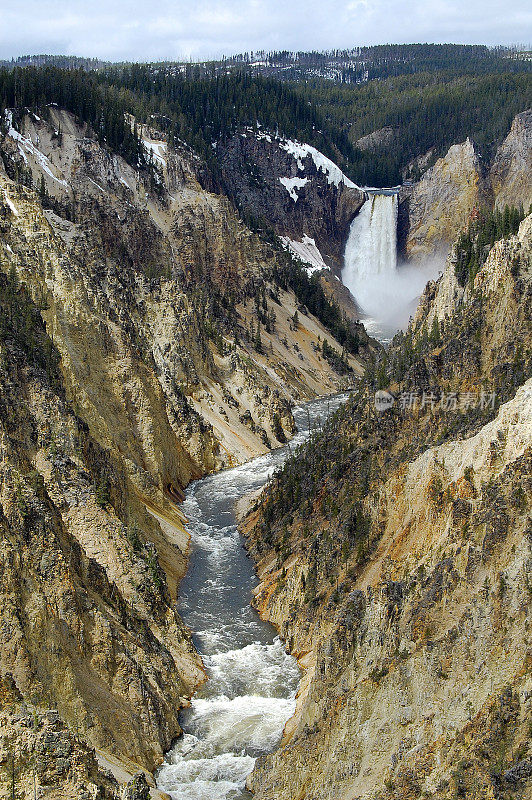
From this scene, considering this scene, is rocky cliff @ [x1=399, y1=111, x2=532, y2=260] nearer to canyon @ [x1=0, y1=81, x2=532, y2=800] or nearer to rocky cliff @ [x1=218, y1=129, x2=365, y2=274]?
rocky cliff @ [x1=218, y1=129, x2=365, y2=274]

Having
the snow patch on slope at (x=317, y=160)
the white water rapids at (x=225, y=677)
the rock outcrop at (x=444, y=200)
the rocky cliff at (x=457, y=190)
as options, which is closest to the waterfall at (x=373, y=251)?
the rocky cliff at (x=457, y=190)

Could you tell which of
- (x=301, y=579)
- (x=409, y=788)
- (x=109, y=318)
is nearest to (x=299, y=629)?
(x=301, y=579)

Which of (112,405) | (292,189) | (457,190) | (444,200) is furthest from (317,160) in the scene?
(112,405)

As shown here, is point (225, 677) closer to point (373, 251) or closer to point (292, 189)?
point (292, 189)

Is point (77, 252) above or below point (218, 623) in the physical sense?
above

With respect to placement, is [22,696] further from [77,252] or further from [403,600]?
[77,252]

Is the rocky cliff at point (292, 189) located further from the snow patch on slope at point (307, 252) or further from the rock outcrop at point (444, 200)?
the rock outcrop at point (444, 200)
